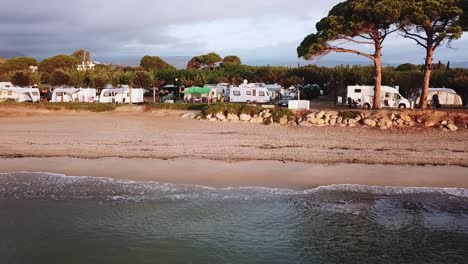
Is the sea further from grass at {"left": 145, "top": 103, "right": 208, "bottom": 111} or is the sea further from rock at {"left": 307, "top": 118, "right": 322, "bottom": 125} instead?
grass at {"left": 145, "top": 103, "right": 208, "bottom": 111}

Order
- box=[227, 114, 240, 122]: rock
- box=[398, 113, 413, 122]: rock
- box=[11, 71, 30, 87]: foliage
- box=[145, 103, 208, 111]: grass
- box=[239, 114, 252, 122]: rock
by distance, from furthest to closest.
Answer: box=[11, 71, 30, 87]: foliage < box=[145, 103, 208, 111]: grass < box=[227, 114, 240, 122]: rock < box=[239, 114, 252, 122]: rock < box=[398, 113, 413, 122]: rock

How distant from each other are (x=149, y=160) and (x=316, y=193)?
7661 millimetres

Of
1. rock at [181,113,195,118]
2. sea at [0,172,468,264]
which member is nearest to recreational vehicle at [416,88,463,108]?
rock at [181,113,195,118]

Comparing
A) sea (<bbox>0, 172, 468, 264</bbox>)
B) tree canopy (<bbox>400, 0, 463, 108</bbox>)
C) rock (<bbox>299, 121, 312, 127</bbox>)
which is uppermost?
tree canopy (<bbox>400, 0, 463, 108</bbox>)

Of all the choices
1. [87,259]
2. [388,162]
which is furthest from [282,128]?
[87,259]

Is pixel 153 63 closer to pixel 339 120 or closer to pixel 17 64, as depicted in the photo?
pixel 17 64

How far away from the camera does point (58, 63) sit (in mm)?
95625

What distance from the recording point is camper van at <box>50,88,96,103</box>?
44.2 meters

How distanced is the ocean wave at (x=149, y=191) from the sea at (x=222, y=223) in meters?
0.03

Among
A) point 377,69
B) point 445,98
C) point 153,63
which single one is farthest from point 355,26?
point 153,63

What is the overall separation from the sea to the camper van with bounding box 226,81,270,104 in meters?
28.3

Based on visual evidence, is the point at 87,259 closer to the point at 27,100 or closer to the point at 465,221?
the point at 465,221

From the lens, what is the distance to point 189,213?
43.3ft

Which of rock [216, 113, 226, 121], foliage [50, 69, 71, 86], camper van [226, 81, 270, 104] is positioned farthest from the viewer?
foliage [50, 69, 71, 86]
